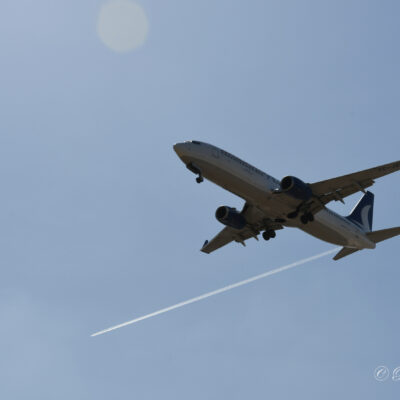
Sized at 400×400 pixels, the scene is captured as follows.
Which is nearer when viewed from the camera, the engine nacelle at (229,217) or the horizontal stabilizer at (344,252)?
the engine nacelle at (229,217)

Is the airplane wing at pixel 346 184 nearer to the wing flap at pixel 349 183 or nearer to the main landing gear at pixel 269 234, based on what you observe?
the wing flap at pixel 349 183

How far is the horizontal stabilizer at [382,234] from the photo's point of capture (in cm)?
5292

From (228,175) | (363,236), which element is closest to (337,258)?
(363,236)

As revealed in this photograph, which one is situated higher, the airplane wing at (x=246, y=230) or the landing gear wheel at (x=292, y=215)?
the airplane wing at (x=246, y=230)

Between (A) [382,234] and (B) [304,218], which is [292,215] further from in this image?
(A) [382,234]

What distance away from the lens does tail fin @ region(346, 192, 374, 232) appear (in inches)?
2299

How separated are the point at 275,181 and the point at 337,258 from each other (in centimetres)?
1231

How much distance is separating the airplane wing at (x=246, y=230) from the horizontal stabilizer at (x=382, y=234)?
24.4ft

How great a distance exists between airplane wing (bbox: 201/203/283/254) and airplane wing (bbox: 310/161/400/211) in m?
5.10

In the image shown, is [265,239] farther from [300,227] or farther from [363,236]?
[363,236]

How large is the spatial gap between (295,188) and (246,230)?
31.7ft

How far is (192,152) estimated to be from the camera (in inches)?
1748

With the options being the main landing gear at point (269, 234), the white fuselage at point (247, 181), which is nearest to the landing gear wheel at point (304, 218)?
the white fuselage at point (247, 181)

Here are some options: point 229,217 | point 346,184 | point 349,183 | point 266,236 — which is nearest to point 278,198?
→ point 346,184
